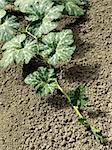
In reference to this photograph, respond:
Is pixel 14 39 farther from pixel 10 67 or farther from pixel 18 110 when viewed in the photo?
pixel 18 110

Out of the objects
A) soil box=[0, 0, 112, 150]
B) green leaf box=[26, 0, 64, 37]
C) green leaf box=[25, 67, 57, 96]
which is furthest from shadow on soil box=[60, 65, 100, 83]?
green leaf box=[26, 0, 64, 37]

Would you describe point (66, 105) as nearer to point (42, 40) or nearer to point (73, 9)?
point (42, 40)

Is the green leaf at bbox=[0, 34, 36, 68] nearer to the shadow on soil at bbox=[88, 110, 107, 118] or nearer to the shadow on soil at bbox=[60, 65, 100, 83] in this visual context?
the shadow on soil at bbox=[60, 65, 100, 83]

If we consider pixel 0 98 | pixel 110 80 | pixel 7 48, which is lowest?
pixel 110 80

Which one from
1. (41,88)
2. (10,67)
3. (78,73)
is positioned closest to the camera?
(41,88)

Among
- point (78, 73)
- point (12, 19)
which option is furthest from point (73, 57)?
point (12, 19)

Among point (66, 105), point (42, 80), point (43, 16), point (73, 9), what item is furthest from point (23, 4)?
point (66, 105)

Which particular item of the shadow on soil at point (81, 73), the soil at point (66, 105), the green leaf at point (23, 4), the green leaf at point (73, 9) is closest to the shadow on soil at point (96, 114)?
the soil at point (66, 105)
